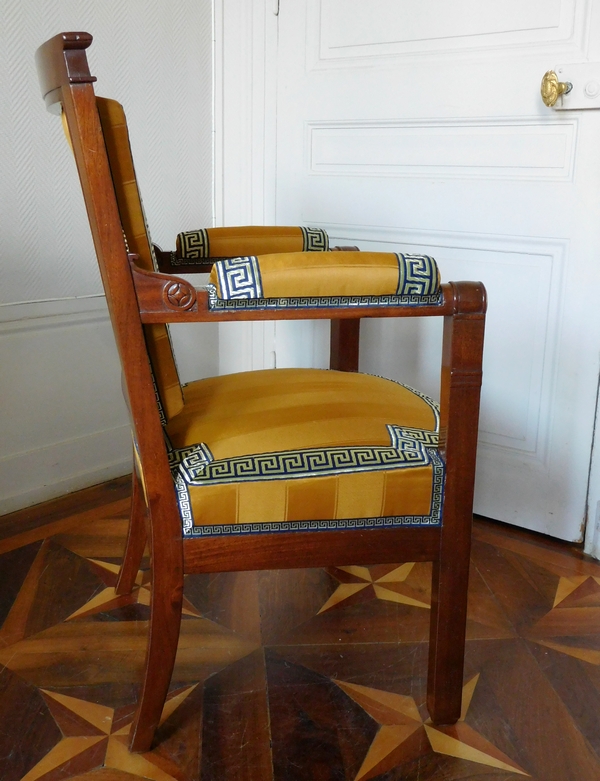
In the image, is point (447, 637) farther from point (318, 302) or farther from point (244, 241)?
point (244, 241)

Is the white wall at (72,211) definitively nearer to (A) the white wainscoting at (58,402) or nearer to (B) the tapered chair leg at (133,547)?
(A) the white wainscoting at (58,402)

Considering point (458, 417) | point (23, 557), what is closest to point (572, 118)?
point (458, 417)

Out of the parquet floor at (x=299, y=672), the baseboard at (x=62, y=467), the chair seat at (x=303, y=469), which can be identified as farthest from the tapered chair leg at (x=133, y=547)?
the baseboard at (x=62, y=467)

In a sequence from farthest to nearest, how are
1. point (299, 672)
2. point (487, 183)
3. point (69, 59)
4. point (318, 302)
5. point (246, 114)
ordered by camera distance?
point (246, 114)
point (487, 183)
point (299, 672)
point (318, 302)
point (69, 59)

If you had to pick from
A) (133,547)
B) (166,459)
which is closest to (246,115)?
(133,547)

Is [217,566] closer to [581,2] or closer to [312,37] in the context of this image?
[581,2]

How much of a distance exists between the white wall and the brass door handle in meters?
0.98

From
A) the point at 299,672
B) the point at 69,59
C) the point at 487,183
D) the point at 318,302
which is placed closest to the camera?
the point at 69,59

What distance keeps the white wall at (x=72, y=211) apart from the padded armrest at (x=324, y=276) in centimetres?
103

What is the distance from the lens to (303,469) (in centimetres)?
99

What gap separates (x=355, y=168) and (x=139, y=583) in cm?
112

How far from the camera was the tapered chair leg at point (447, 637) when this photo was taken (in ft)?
3.52

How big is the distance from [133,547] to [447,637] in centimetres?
64

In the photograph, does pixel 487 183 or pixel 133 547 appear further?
pixel 487 183
